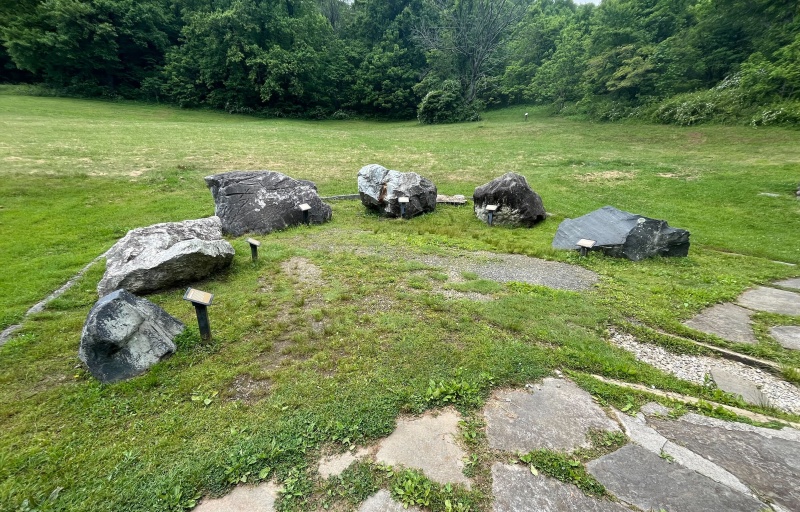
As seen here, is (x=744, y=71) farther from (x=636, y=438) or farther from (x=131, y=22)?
(x=131, y=22)

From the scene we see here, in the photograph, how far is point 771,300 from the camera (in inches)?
263

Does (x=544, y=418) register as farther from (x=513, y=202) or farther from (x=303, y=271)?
(x=513, y=202)

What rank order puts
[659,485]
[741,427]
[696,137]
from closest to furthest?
[659,485] < [741,427] < [696,137]

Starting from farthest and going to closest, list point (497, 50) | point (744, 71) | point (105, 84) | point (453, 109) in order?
point (497, 50) → point (105, 84) → point (453, 109) → point (744, 71)

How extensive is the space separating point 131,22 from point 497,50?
140ft

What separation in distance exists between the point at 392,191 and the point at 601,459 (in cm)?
1015

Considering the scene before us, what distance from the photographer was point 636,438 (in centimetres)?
345

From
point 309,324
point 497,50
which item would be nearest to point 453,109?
point 497,50

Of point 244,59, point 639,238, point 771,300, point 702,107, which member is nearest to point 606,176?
point 639,238

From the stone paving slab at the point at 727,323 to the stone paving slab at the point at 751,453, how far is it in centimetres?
221

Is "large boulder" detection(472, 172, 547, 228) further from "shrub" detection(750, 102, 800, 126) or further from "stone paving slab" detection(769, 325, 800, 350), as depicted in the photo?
"shrub" detection(750, 102, 800, 126)

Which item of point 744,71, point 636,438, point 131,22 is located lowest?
point 636,438

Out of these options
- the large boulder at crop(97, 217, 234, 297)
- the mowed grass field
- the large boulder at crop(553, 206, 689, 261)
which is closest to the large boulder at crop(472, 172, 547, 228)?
the mowed grass field

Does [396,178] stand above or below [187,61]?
below
